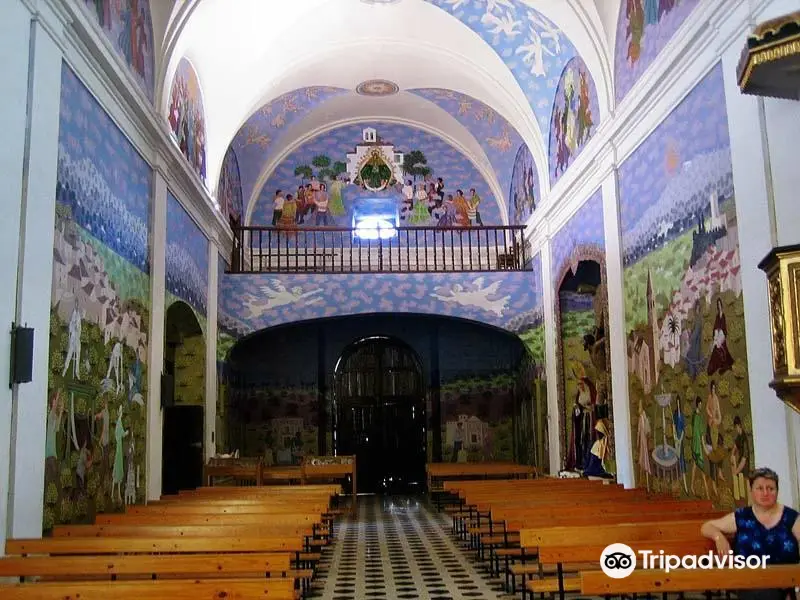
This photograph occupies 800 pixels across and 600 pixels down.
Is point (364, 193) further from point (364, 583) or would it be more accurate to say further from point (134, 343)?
point (364, 583)

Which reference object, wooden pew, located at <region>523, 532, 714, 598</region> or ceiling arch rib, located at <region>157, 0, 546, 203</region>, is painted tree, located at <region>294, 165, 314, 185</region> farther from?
wooden pew, located at <region>523, 532, 714, 598</region>

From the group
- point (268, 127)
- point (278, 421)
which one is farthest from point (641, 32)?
point (278, 421)

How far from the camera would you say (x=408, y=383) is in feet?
68.8

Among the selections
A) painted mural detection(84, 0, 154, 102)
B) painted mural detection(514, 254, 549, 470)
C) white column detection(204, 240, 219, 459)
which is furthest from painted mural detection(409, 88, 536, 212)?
painted mural detection(84, 0, 154, 102)

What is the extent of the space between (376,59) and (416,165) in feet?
14.4

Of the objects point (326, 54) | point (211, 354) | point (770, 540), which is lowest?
point (770, 540)

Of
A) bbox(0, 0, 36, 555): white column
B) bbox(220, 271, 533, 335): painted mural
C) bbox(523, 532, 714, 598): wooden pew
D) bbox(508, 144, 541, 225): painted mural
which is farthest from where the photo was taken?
bbox(508, 144, 541, 225): painted mural

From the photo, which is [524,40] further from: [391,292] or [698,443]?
[698,443]

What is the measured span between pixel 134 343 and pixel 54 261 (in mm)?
2964

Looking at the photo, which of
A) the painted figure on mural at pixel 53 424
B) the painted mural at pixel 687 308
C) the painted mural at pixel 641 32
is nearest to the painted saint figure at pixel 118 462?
the painted figure on mural at pixel 53 424

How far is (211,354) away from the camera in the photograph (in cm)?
1595

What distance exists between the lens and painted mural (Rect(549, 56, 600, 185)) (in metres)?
13.4

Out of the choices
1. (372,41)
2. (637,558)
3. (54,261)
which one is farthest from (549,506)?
(372,41)

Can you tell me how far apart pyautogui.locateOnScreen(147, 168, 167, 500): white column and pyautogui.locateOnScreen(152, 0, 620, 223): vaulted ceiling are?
1.47 metres
